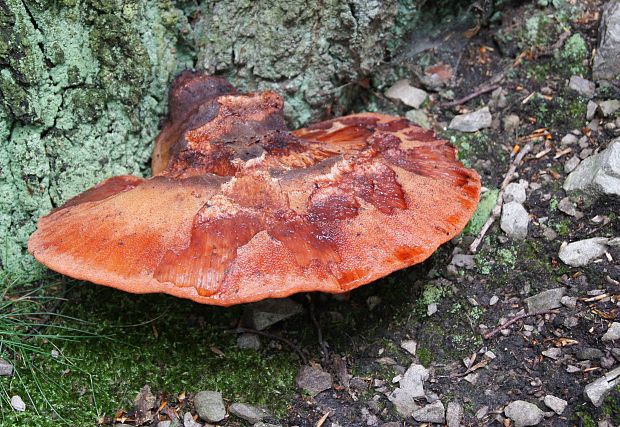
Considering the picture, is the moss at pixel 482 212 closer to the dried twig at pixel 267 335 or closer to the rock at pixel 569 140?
the rock at pixel 569 140

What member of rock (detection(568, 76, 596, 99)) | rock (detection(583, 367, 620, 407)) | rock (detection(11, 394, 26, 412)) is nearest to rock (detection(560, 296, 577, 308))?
rock (detection(583, 367, 620, 407))

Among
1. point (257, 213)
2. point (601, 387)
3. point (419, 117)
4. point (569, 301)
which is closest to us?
point (601, 387)

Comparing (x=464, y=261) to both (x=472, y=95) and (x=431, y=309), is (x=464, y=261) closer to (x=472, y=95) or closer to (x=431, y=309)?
(x=431, y=309)

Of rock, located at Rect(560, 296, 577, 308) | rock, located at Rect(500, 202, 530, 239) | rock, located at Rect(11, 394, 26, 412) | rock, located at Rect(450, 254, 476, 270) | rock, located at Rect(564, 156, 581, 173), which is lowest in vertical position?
rock, located at Rect(560, 296, 577, 308)

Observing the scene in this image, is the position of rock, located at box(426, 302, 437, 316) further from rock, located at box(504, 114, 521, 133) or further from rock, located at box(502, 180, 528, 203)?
rock, located at box(504, 114, 521, 133)

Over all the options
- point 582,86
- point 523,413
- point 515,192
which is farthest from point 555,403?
Result: point 582,86

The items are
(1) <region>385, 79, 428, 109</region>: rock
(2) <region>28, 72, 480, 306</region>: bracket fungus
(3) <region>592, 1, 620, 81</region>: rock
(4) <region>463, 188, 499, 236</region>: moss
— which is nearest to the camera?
(2) <region>28, 72, 480, 306</region>: bracket fungus

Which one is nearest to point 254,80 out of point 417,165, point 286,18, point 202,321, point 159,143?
point 286,18

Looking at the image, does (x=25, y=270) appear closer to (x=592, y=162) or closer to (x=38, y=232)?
(x=38, y=232)
